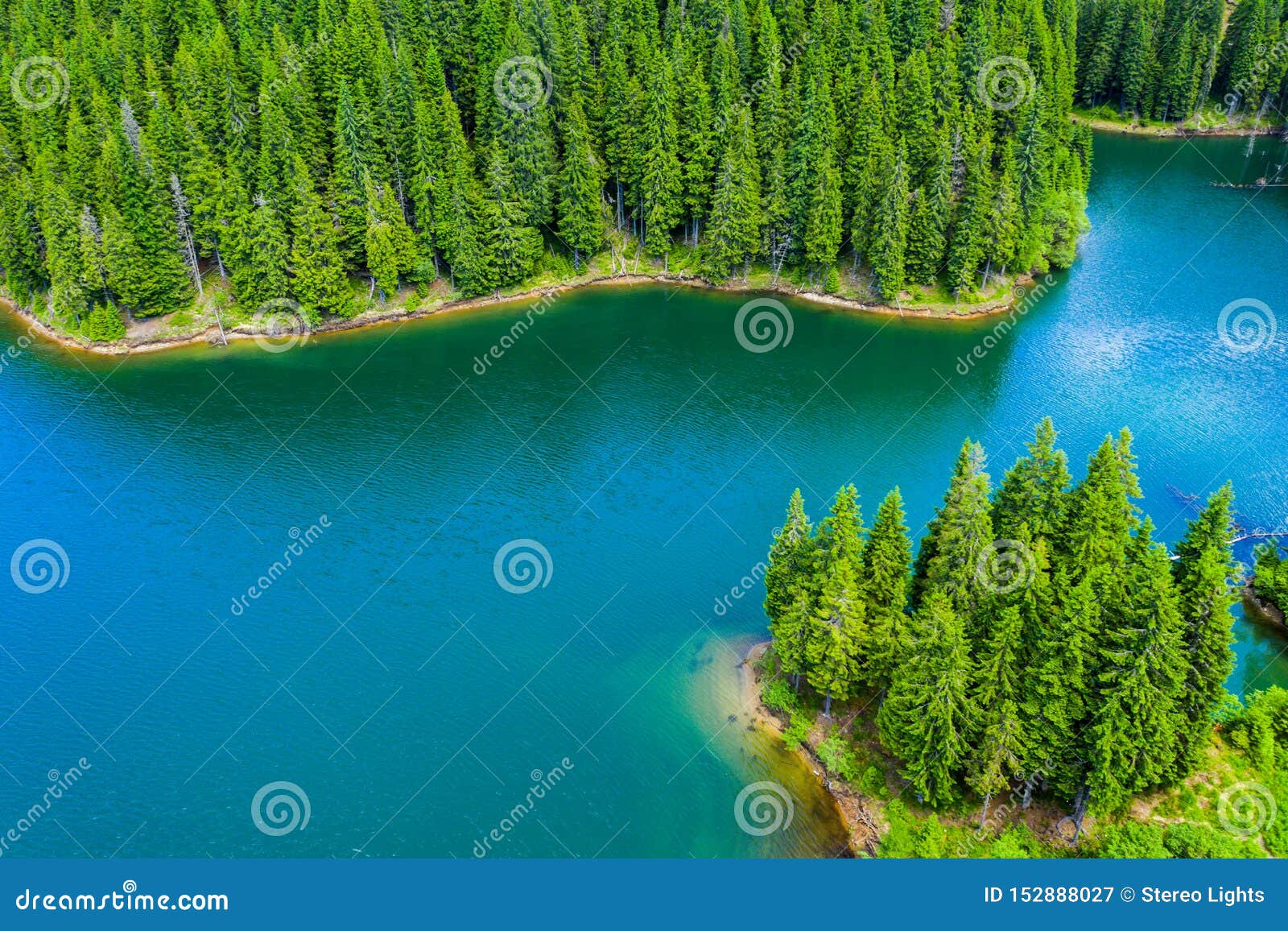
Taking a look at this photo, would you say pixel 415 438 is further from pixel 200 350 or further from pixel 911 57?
pixel 911 57

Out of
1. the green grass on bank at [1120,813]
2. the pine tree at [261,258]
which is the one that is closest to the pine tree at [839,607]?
the green grass on bank at [1120,813]

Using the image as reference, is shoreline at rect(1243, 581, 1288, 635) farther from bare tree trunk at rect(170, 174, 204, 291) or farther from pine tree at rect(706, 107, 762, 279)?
bare tree trunk at rect(170, 174, 204, 291)

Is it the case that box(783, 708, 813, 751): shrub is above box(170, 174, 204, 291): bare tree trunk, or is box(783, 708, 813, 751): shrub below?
below

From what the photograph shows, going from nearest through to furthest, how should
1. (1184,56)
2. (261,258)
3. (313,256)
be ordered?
(261,258), (313,256), (1184,56)

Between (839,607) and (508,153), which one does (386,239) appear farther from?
(839,607)

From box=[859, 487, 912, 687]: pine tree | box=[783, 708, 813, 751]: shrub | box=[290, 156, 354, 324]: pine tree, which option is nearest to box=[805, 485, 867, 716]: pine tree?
box=[859, 487, 912, 687]: pine tree

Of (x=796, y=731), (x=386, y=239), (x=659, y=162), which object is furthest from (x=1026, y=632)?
(x=386, y=239)
